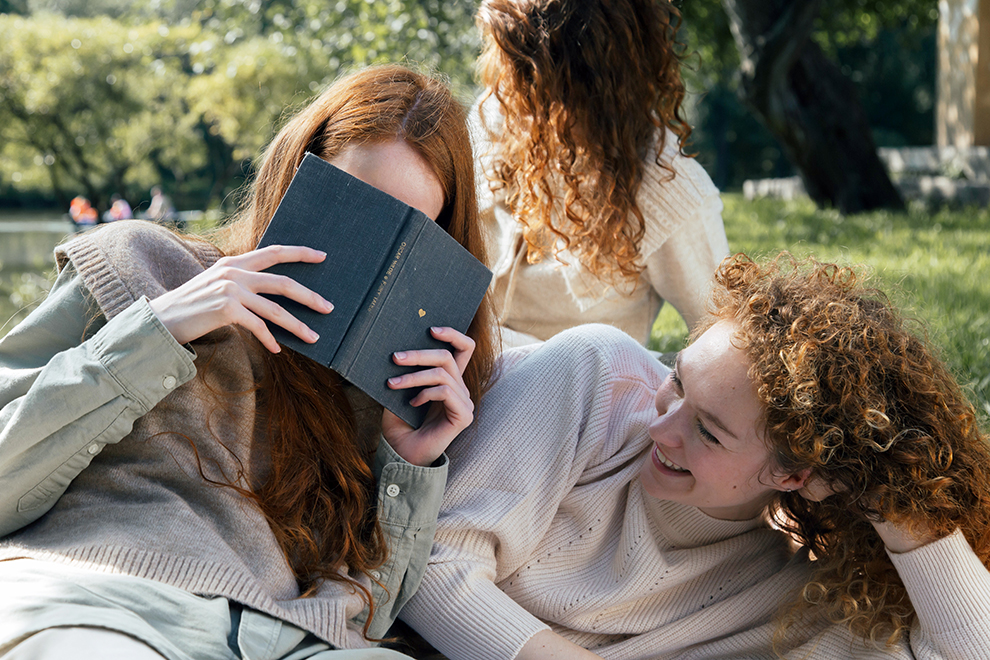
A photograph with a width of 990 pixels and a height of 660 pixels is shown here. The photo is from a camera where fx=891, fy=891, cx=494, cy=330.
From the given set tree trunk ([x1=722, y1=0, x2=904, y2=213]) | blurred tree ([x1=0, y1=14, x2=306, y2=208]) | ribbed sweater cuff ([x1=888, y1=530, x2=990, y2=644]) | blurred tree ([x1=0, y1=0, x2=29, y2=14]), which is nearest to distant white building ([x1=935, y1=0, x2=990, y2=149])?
tree trunk ([x1=722, y1=0, x2=904, y2=213])

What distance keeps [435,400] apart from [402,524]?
0.29m

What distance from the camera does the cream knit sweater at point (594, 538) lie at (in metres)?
2.10

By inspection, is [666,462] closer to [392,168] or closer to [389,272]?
[389,272]

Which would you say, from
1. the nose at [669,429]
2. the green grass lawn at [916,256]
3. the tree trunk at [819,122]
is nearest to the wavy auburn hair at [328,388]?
the nose at [669,429]

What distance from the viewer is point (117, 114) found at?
36.9 m

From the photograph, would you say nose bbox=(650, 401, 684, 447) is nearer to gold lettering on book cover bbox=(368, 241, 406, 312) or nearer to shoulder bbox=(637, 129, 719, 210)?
gold lettering on book cover bbox=(368, 241, 406, 312)

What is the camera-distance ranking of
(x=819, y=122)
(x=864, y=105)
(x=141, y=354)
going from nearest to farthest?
1. (x=141, y=354)
2. (x=819, y=122)
3. (x=864, y=105)

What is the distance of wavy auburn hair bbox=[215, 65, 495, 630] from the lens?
1.98 meters

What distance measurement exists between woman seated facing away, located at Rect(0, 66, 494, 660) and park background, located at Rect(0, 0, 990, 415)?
17.5 inches

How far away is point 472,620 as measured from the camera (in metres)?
1.99

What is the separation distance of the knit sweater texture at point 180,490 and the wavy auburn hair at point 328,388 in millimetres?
54

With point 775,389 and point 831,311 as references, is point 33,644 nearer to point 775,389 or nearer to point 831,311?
point 775,389

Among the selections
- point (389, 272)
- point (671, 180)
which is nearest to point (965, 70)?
point (671, 180)

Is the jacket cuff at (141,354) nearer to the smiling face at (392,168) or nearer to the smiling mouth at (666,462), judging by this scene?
the smiling face at (392,168)
